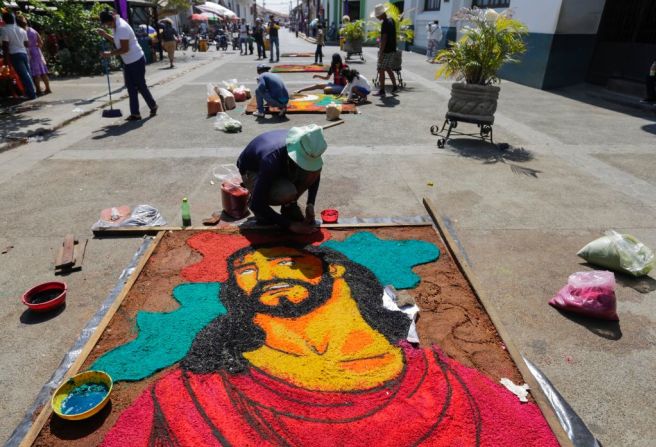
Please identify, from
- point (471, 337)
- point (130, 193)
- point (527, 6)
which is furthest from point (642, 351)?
point (527, 6)

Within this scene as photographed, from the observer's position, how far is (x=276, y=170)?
3.74 metres

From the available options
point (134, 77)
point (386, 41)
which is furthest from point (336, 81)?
point (134, 77)

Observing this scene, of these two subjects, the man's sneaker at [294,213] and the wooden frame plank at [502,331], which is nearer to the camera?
the wooden frame plank at [502,331]

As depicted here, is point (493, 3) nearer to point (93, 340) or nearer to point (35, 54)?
point (35, 54)

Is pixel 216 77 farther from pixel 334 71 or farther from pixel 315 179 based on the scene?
pixel 315 179

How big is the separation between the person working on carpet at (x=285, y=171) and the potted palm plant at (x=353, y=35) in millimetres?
16694

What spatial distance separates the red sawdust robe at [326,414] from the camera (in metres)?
2.20

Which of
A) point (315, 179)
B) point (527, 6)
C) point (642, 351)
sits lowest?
point (642, 351)

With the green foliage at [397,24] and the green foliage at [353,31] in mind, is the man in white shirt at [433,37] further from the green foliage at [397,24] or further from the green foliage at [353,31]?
the green foliage at [397,24]

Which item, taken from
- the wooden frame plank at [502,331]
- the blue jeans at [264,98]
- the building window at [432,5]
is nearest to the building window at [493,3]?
the building window at [432,5]

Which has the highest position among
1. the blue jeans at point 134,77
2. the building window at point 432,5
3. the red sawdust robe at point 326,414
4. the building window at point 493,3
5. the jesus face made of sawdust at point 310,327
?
the building window at point 432,5

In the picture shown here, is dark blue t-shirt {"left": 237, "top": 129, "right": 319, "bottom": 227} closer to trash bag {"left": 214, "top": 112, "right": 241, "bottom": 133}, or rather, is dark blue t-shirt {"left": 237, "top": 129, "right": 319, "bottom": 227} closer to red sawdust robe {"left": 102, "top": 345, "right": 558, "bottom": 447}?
red sawdust robe {"left": 102, "top": 345, "right": 558, "bottom": 447}

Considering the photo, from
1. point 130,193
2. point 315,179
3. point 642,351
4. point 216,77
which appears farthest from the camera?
point 216,77

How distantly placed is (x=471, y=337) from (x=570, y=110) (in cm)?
943
